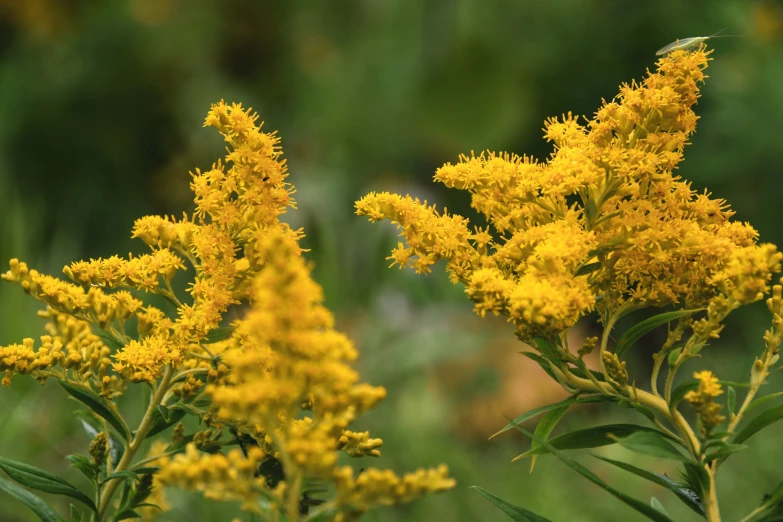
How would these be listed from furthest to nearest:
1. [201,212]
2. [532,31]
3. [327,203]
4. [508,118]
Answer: [532,31] → [508,118] → [327,203] → [201,212]

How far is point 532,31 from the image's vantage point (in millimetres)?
5098

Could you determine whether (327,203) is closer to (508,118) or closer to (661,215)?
(508,118)

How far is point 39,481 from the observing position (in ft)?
3.10

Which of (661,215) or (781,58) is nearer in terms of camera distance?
(661,215)

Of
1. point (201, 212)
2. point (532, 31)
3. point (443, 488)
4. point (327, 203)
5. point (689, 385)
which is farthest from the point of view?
point (532, 31)

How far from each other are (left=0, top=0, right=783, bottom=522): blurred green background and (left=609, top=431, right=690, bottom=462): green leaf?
5.77 feet

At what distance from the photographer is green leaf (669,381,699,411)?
2.84ft

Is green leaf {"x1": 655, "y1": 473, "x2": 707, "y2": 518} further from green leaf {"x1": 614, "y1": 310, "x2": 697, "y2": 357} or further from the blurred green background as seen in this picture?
the blurred green background

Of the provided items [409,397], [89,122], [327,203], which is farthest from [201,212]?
[89,122]

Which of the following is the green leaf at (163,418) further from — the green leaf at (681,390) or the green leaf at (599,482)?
the green leaf at (681,390)

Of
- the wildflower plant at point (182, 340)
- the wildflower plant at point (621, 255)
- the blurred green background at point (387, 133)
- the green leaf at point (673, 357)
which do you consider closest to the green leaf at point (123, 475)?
the wildflower plant at point (182, 340)

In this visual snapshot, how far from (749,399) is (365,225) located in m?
3.20

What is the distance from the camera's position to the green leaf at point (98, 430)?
3.43 feet

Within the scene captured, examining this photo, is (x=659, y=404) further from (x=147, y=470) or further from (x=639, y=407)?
(x=147, y=470)
